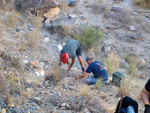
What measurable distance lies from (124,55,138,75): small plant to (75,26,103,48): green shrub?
1.31 m

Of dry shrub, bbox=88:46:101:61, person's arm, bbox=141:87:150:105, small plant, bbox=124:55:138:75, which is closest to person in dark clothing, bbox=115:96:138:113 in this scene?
person's arm, bbox=141:87:150:105

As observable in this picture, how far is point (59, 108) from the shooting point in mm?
3557

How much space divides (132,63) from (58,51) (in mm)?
2668

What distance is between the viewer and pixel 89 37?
299 inches

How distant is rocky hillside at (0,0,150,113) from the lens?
3.72 metres

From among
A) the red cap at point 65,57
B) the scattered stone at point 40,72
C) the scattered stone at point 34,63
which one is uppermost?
the red cap at point 65,57

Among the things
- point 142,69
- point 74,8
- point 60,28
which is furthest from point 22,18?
point 142,69

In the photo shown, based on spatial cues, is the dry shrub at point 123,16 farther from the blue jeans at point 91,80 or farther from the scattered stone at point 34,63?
the scattered stone at point 34,63

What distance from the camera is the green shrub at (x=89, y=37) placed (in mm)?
7566

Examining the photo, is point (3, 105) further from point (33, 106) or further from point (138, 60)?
point (138, 60)

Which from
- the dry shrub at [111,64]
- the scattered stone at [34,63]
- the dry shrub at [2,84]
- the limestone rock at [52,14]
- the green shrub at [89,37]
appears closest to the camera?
the dry shrub at [2,84]

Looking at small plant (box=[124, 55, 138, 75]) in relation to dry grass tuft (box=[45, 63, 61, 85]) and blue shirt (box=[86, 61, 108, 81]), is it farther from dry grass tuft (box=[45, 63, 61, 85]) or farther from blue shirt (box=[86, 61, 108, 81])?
dry grass tuft (box=[45, 63, 61, 85])

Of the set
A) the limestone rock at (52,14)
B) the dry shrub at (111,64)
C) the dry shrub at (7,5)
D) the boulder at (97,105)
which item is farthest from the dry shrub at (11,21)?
the boulder at (97,105)

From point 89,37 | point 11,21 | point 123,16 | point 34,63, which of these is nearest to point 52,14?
point 89,37
